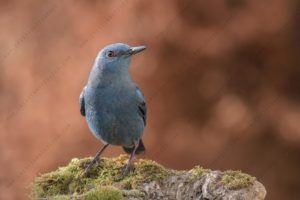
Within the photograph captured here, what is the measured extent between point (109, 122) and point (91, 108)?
0.82ft

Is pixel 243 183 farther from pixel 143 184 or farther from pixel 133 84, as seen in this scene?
pixel 133 84

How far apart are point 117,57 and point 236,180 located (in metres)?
1.78

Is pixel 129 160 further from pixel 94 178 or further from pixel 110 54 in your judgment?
pixel 110 54

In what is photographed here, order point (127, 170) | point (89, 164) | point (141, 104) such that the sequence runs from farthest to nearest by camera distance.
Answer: point (141, 104), point (89, 164), point (127, 170)

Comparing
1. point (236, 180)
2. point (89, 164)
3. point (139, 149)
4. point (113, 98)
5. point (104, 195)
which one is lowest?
point (104, 195)

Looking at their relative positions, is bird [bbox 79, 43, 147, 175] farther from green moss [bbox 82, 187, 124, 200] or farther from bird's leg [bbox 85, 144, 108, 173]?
green moss [bbox 82, 187, 124, 200]

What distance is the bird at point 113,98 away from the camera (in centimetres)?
671

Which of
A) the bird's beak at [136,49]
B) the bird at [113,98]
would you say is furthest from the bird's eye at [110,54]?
the bird's beak at [136,49]

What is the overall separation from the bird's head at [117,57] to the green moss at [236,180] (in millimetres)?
1554

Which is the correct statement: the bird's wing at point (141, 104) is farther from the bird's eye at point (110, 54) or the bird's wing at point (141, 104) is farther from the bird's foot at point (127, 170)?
the bird's foot at point (127, 170)

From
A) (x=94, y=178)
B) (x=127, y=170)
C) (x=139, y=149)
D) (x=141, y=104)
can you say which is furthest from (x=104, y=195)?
(x=139, y=149)

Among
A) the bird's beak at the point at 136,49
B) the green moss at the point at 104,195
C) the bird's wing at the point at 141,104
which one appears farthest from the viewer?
the bird's wing at the point at 141,104

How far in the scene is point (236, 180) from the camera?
6.09 m

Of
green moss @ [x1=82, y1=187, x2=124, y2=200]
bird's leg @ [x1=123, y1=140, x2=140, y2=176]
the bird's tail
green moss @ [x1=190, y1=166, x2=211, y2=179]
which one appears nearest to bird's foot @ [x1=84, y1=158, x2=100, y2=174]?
bird's leg @ [x1=123, y1=140, x2=140, y2=176]
